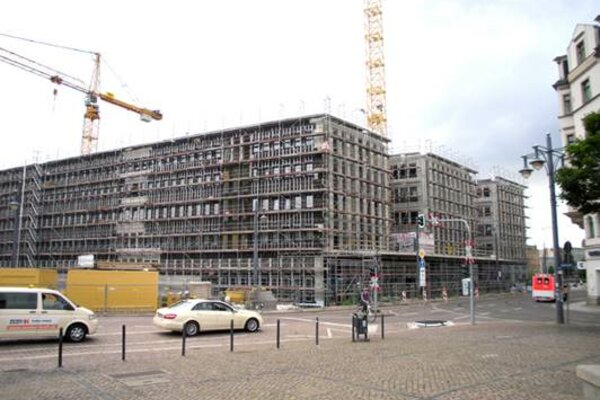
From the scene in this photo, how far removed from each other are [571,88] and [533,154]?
2207 centimetres

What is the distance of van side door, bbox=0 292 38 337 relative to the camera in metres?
16.4

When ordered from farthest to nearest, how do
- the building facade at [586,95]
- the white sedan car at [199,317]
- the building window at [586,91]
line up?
the building window at [586,91] < the building facade at [586,95] < the white sedan car at [199,317]

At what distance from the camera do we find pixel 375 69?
7350cm

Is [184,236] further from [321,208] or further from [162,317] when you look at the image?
[162,317]

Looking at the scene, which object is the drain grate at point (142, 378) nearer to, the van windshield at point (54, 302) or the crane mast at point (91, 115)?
the van windshield at point (54, 302)

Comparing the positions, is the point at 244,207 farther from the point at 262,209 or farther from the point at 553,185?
the point at 553,185

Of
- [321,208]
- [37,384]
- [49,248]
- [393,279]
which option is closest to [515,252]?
[393,279]

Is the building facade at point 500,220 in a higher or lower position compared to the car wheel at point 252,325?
higher

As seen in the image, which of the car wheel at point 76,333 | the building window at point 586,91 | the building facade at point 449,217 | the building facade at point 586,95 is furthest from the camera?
the building facade at point 449,217

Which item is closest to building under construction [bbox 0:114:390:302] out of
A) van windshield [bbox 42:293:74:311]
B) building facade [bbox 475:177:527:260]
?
van windshield [bbox 42:293:74:311]

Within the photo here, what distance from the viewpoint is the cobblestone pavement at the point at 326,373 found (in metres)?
9.75

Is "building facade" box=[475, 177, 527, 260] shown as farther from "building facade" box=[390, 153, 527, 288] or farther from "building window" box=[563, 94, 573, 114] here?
"building window" box=[563, 94, 573, 114]

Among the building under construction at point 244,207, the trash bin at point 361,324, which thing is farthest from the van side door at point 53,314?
the building under construction at point 244,207

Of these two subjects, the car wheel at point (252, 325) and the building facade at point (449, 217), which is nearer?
the car wheel at point (252, 325)
